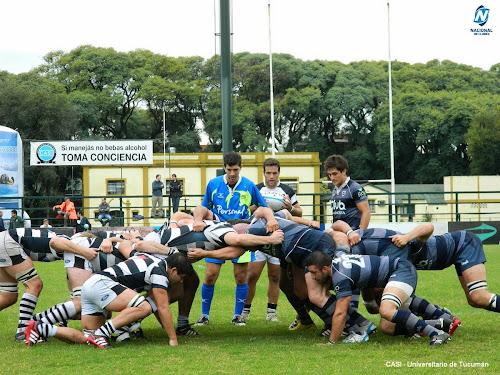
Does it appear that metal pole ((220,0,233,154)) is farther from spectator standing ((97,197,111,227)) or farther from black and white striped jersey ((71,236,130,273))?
spectator standing ((97,197,111,227))

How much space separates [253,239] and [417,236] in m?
1.63

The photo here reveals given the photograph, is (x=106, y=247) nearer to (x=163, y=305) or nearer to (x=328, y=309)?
(x=163, y=305)

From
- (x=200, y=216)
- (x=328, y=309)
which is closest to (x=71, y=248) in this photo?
(x=200, y=216)

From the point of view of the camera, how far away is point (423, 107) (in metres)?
58.0

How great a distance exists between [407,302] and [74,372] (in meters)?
3.33

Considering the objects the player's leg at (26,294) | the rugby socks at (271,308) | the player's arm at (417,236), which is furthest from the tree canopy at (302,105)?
the player's arm at (417,236)

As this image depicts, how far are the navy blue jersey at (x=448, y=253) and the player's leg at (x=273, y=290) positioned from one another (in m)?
2.15

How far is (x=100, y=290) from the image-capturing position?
725 cm

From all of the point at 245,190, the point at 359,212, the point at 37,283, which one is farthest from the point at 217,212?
the point at 37,283

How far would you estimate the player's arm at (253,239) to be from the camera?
23.7ft

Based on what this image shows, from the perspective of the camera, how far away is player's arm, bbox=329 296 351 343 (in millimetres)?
6957

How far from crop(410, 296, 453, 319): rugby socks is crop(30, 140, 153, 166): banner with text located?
74.9 feet

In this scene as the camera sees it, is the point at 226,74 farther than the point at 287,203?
Yes

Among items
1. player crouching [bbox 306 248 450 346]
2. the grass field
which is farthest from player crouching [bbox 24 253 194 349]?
player crouching [bbox 306 248 450 346]
